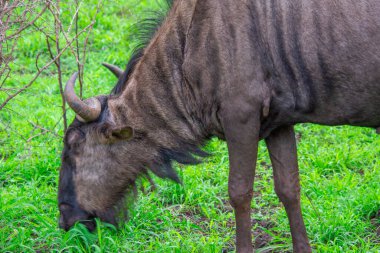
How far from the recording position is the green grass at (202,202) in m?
5.25

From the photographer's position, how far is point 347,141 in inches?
281

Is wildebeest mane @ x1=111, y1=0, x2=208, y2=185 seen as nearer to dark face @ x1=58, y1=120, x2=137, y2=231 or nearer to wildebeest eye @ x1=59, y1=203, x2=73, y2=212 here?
dark face @ x1=58, y1=120, x2=137, y2=231

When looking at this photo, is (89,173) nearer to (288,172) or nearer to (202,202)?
(202,202)

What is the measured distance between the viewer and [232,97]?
15.5ft

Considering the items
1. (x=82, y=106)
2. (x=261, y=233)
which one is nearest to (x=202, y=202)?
(x=261, y=233)

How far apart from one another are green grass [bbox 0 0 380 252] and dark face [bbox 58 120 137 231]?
0.15 m

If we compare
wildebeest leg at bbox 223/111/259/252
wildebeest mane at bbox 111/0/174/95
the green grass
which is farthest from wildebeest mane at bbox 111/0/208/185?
wildebeest leg at bbox 223/111/259/252

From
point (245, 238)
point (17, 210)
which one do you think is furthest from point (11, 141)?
point (245, 238)

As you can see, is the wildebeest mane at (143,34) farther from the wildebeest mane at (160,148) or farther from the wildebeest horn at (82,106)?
the wildebeest horn at (82,106)

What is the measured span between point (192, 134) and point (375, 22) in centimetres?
149

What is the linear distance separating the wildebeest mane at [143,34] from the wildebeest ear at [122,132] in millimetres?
402

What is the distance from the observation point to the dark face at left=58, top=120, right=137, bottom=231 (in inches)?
203

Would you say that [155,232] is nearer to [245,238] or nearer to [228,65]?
[245,238]

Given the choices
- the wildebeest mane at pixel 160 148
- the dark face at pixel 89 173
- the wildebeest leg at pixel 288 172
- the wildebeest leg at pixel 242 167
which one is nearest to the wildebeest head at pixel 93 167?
the dark face at pixel 89 173
